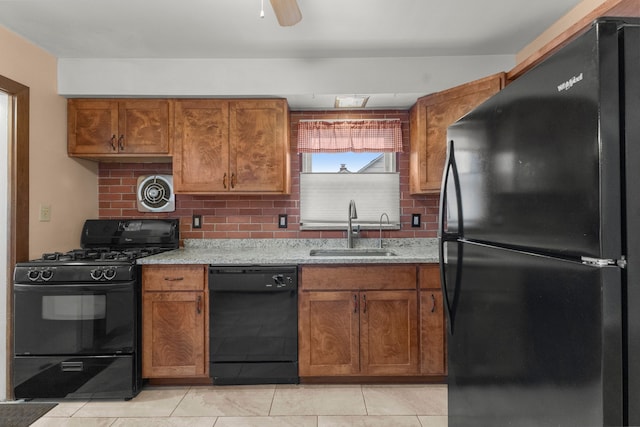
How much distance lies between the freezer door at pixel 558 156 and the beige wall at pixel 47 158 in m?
2.81

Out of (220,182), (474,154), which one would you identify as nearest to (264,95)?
(220,182)

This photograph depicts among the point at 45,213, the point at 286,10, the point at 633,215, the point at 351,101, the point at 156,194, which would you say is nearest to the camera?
the point at 633,215

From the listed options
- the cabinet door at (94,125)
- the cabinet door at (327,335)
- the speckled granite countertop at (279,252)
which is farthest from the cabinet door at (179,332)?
the cabinet door at (94,125)

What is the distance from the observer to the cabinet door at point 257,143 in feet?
9.02

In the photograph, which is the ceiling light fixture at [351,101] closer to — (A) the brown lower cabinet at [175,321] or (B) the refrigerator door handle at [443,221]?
(B) the refrigerator door handle at [443,221]

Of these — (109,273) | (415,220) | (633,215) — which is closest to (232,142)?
(109,273)

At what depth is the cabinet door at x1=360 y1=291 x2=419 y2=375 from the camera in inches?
95.1

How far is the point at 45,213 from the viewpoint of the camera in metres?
2.53

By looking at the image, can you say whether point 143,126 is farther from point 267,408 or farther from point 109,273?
point 267,408

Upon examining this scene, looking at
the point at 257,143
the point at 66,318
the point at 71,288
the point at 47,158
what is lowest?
the point at 66,318

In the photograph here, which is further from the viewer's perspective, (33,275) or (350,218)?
(350,218)

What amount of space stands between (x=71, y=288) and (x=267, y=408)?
1.47 metres

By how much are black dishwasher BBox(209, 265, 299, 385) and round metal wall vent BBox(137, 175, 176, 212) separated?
101cm

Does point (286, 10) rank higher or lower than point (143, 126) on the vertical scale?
higher
